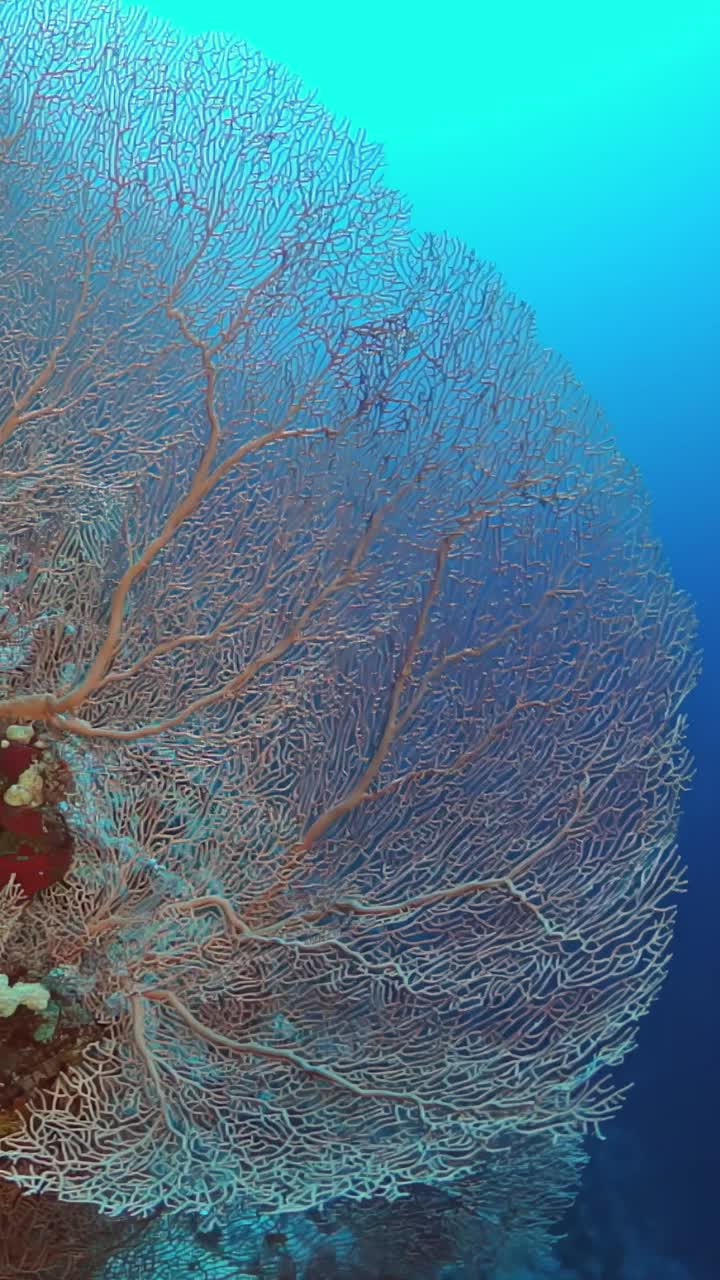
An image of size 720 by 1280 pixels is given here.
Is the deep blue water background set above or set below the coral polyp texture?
above

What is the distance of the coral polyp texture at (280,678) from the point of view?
3.03 m

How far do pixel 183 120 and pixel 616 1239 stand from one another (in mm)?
5686

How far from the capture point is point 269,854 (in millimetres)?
3094

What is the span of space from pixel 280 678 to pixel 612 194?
1101 centimetres

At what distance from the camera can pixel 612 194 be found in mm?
11414

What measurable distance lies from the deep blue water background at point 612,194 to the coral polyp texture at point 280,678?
13.8 ft

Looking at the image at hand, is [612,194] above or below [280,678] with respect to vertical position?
above

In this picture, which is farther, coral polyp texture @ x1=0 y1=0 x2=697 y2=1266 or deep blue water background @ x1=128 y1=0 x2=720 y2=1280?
deep blue water background @ x1=128 y1=0 x2=720 y2=1280

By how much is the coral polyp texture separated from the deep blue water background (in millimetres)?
4204

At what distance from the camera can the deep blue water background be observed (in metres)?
8.16

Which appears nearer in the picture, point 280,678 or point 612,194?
point 280,678

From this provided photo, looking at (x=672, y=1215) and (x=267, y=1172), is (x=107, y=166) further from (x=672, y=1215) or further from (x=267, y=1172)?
(x=672, y=1215)

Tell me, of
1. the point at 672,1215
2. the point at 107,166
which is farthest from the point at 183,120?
the point at 672,1215

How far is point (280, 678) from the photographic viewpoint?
3166 millimetres
